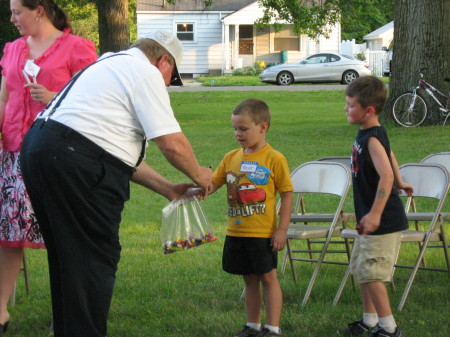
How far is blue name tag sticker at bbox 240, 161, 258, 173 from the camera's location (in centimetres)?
529

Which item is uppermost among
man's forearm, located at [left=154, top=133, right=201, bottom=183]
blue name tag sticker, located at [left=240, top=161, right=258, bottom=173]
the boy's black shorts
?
man's forearm, located at [left=154, top=133, right=201, bottom=183]

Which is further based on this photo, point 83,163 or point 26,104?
point 26,104

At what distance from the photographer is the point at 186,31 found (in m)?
45.9

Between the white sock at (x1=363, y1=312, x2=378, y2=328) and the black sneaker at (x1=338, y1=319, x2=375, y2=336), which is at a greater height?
the white sock at (x1=363, y1=312, x2=378, y2=328)

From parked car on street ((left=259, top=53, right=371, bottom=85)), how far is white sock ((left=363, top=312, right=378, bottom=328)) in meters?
31.1

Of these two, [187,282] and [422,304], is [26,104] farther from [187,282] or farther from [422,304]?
[422,304]

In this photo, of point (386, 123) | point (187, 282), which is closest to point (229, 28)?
point (386, 123)

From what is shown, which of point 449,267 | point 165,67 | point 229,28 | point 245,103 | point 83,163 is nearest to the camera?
point 83,163

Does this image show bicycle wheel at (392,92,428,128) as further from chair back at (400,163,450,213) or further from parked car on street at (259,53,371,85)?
parked car on street at (259,53,371,85)

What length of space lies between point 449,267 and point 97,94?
341 cm

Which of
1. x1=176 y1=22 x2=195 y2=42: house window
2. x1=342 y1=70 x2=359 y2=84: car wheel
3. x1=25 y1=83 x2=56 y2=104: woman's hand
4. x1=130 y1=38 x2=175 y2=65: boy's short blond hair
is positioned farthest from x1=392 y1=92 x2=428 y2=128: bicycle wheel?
x1=176 y1=22 x2=195 y2=42: house window

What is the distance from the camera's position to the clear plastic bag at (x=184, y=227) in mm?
5008

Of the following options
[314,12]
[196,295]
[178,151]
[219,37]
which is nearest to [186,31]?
[219,37]

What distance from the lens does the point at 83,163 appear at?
4098 millimetres
